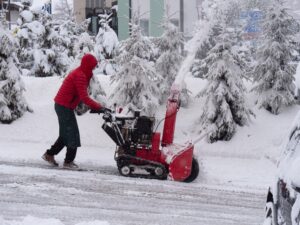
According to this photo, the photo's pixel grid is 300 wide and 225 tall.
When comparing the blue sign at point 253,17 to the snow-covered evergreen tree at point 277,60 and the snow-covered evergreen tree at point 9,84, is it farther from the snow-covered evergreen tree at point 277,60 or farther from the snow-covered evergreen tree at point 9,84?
the snow-covered evergreen tree at point 9,84

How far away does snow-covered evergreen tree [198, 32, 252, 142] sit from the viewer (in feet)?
33.6

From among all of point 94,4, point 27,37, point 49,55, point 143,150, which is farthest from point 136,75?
point 94,4

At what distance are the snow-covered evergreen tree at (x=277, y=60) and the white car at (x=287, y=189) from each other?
22.9 feet

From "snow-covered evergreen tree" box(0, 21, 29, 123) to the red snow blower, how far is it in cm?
362

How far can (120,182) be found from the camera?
779cm

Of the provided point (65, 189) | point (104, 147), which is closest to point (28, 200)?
point (65, 189)

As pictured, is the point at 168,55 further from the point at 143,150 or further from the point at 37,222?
the point at 37,222

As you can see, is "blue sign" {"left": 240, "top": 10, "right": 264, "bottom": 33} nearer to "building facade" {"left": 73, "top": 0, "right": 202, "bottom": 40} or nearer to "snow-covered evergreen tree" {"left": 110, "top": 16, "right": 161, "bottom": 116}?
"snow-covered evergreen tree" {"left": 110, "top": 16, "right": 161, "bottom": 116}

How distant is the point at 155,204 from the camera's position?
6773 mm

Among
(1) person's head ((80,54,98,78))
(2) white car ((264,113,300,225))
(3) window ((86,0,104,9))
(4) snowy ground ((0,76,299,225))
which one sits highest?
(3) window ((86,0,104,9))

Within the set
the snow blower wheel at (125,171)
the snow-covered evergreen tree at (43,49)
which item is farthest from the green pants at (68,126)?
the snow-covered evergreen tree at (43,49)

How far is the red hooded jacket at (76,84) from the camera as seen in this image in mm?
8125

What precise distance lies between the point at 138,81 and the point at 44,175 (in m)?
3.30

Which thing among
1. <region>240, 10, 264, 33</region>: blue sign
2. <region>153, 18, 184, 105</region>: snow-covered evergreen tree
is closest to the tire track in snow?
<region>153, 18, 184, 105</region>: snow-covered evergreen tree
